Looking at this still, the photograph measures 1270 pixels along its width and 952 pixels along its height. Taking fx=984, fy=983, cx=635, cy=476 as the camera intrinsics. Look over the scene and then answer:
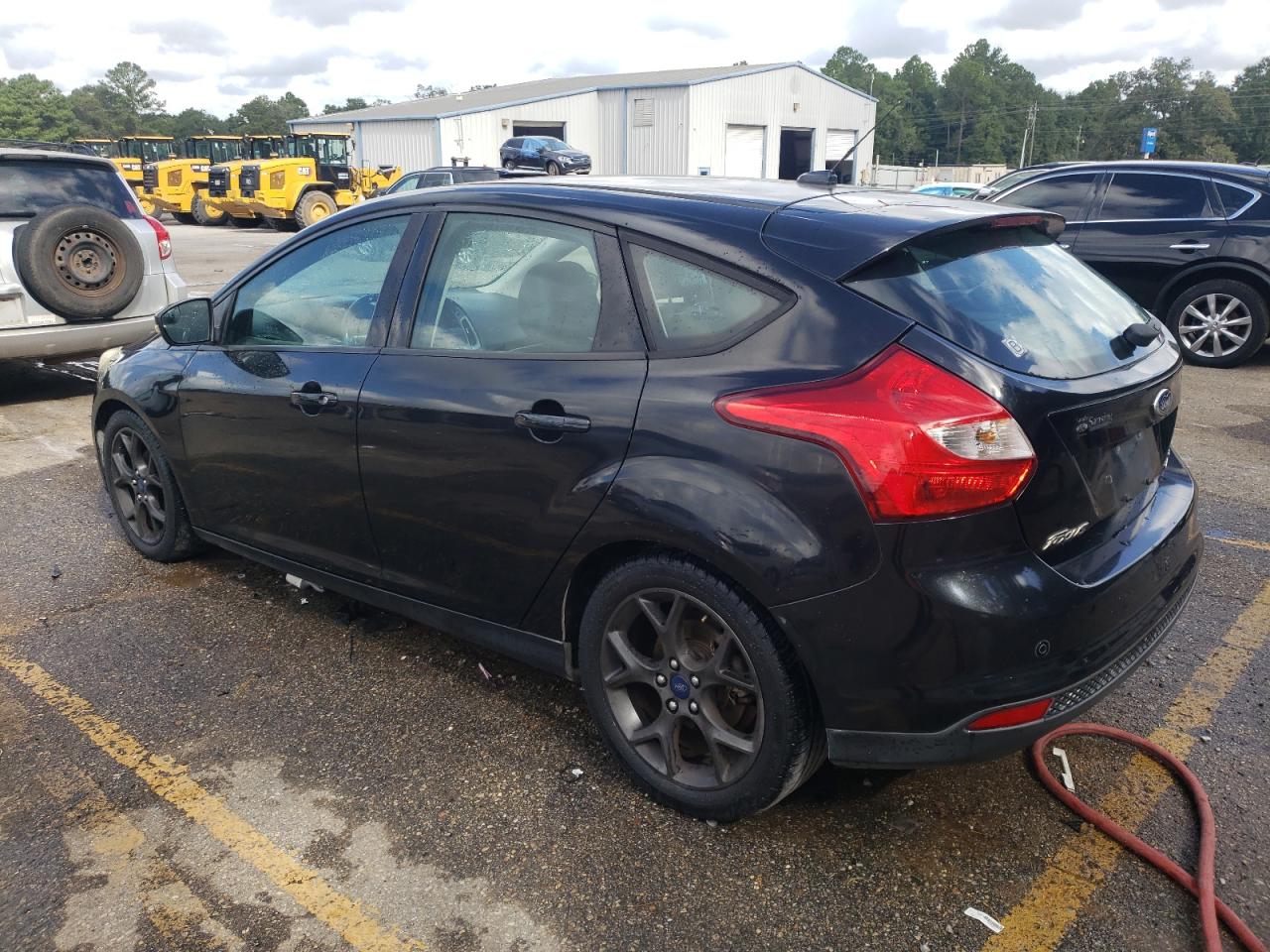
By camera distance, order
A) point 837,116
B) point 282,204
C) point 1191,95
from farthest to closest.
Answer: point 1191,95 → point 837,116 → point 282,204

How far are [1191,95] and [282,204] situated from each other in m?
99.8

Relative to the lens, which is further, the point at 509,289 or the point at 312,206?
the point at 312,206

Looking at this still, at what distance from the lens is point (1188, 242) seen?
27.1 ft

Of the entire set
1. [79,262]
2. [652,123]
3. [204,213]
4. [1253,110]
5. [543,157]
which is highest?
[1253,110]

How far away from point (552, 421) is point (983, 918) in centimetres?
161

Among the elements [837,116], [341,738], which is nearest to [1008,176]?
[341,738]

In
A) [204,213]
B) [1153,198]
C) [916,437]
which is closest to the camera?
[916,437]

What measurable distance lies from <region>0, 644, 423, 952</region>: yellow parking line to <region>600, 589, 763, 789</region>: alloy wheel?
2.62 feet

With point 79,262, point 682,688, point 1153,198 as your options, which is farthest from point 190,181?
point 682,688

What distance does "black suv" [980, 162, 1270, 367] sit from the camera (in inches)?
318

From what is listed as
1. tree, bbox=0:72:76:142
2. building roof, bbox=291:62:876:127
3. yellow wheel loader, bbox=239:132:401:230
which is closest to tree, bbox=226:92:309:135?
tree, bbox=0:72:76:142

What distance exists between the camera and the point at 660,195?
2.77 metres

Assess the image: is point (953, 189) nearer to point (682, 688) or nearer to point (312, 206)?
point (312, 206)

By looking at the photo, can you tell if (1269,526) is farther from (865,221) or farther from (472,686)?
(472,686)
